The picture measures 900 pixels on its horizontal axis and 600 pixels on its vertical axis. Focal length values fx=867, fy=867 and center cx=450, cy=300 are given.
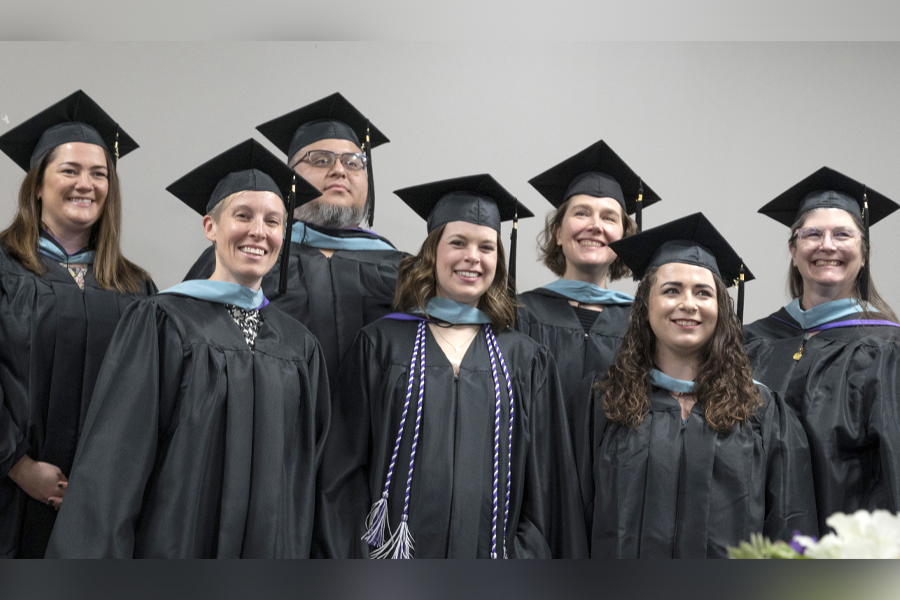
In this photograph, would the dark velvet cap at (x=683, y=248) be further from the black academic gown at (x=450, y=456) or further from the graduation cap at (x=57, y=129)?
the graduation cap at (x=57, y=129)

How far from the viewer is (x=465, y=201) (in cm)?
337

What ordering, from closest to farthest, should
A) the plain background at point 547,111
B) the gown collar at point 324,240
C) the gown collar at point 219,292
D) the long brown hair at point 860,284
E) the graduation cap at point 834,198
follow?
1. the gown collar at point 219,292
2. the long brown hair at point 860,284
3. the graduation cap at point 834,198
4. the gown collar at point 324,240
5. the plain background at point 547,111

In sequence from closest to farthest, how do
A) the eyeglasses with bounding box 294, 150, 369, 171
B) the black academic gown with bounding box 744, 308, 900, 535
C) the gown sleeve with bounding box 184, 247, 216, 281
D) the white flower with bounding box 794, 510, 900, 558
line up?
the white flower with bounding box 794, 510, 900, 558, the black academic gown with bounding box 744, 308, 900, 535, the gown sleeve with bounding box 184, 247, 216, 281, the eyeglasses with bounding box 294, 150, 369, 171

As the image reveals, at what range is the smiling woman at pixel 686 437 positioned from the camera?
2871 millimetres

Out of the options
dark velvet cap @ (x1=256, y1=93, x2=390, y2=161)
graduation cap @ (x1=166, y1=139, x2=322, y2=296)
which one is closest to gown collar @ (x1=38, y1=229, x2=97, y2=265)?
graduation cap @ (x1=166, y1=139, x2=322, y2=296)

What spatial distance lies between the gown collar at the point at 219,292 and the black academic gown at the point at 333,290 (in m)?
0.50

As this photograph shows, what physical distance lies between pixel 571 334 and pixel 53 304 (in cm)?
196

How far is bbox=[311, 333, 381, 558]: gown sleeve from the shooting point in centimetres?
296

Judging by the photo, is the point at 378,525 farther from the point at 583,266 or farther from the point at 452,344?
the point at 583,266

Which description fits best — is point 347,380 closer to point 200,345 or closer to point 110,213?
point 200,345

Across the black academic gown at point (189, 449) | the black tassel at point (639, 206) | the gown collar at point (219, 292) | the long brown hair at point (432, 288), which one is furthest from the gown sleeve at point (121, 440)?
the black tassel at point (639, 206)

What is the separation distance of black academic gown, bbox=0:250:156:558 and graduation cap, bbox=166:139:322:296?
540mm

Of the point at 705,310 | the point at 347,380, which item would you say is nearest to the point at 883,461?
the point at 705,310

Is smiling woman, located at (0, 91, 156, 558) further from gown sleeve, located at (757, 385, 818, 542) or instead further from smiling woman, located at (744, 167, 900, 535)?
smiling woman, located at (744, 167, 900, 535)
